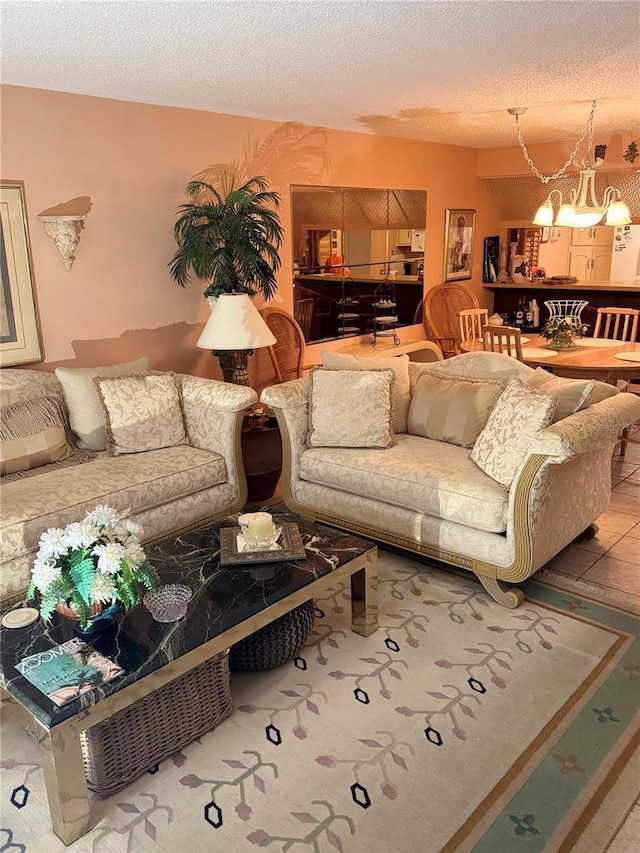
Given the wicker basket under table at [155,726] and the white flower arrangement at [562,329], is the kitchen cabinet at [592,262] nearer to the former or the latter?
the white flower arrangement at [562,329]

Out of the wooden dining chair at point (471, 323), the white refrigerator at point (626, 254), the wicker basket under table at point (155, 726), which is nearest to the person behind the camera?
the wicker basket under table at point (155, 726)

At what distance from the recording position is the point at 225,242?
168 inches

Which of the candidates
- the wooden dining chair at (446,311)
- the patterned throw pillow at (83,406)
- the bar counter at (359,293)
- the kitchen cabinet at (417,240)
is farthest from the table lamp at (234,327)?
the wooden dining chair at (446,311)

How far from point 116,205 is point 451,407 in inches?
90.1

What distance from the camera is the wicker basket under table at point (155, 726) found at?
210cm

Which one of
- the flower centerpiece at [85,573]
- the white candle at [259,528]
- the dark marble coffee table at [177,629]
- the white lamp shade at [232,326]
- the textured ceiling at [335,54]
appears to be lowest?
the dark marble coffee table at [177,629]

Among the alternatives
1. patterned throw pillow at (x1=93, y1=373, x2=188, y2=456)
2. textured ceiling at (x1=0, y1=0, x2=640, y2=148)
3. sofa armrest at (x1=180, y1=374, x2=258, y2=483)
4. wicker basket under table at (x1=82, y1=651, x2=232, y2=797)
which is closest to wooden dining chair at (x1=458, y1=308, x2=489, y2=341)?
textured ceiling at (x1=0, y1=0, x2=640, y2=148)

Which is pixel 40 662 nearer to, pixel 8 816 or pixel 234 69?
pixel 8 816

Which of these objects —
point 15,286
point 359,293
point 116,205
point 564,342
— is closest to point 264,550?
point 15,286

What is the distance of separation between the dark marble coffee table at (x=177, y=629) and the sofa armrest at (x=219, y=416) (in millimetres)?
820

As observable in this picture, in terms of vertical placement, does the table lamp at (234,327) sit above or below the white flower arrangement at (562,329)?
above

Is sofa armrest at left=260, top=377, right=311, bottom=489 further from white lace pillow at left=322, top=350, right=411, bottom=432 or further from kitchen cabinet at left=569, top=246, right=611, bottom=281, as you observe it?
kitchen cabinet at left=569, top=246, right=611, bottom=281

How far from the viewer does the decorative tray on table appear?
8.68 feet

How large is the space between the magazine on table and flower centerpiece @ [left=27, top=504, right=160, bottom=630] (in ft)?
0.30
